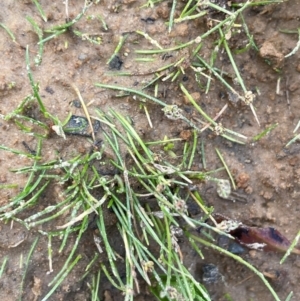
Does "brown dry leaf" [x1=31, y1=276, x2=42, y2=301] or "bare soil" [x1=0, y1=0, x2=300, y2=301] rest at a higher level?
"bare soil" [x1=0, y1=0, x2=300, y2=301]

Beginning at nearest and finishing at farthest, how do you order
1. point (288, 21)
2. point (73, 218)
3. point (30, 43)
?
1. point (73, 218)
2. point (30, 43)
3. point (288, 21)

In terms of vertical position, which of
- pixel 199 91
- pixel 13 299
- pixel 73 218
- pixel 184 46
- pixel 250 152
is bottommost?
pixel 13 299

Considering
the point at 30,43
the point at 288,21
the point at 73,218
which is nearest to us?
the point at 73,218

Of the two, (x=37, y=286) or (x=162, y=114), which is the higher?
(x=162, y=114)

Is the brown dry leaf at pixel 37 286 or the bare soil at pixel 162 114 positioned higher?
the bare soil at pixel 162 114

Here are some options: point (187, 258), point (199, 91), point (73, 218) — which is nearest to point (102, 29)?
point (199, 91)

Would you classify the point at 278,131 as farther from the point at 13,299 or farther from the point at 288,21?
the point at 13,299

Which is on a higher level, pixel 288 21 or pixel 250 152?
pixel 288 21

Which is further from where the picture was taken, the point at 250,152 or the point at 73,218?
the point at 250,152
